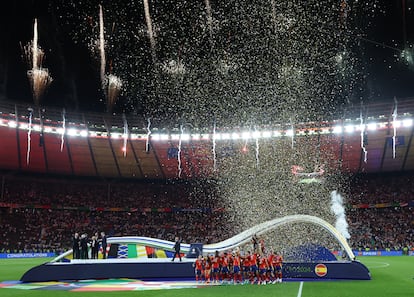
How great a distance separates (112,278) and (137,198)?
129 ft

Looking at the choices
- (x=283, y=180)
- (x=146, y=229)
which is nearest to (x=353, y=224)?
(x=283, y=180)

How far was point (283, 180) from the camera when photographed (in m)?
57.7

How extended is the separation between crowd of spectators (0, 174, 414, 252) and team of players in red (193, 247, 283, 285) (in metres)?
34.3

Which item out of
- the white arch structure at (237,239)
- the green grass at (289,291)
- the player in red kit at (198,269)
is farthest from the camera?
the white arch structure at (237,239)

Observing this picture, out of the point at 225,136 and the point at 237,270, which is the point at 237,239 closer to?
the point at 237,270

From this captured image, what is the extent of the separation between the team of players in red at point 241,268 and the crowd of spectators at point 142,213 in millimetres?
34335

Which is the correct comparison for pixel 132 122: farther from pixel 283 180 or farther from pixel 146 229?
pixel 283 180

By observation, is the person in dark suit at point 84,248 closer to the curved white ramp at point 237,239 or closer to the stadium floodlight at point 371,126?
the curved white ramp at point 237,239

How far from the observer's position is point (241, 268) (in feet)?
66.3

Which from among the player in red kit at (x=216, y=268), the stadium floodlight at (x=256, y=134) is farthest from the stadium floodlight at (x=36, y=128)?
the player in red kit at (x=216, y=268)

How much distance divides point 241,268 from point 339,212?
3794 cm

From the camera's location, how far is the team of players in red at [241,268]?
65.8 ft

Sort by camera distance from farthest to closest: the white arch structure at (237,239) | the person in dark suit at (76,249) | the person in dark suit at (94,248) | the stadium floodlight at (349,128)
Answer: the stadium floodlight at (349,128) → the white arch structure at (237,239) → the person in dark suit at (94,248) → the person in dark suit at (76,249)

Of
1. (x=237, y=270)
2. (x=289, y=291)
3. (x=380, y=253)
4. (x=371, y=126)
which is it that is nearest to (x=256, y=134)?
(x=371, y=126)
